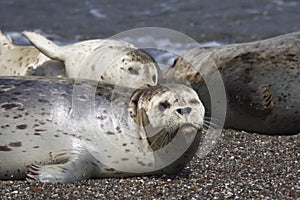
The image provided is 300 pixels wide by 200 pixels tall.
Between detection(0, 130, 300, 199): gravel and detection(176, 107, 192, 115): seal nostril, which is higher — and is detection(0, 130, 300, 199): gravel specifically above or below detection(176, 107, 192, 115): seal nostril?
below

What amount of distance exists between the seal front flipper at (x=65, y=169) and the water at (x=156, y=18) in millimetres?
4793

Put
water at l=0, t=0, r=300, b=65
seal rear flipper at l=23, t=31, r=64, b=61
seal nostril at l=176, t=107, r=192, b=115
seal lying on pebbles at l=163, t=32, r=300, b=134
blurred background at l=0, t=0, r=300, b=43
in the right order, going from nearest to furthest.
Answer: seal nostril at l=176, t=107, r=192, b=115, seal lying on pebbles at l=163, t=32, r=300, b=134, seal rear flipper at l=23, t=31, r=64, b=61, water at l=0, t=0, r=300, b=65, blurred background at l=0, t=0, r=300, b=43

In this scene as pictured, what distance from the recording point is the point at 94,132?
429 cm

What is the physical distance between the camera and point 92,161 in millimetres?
4242

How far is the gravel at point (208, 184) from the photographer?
392cm

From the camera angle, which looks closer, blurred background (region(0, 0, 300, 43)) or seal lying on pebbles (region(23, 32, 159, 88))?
seal lying on pebbles (region(23, 32, 159, 88))

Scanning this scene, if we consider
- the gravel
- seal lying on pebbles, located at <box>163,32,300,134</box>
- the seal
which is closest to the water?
seal lying on pebbles, located at <box>163,32,300,134</box>

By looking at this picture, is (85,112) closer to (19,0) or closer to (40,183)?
(40,183)

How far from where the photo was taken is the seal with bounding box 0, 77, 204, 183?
418cm

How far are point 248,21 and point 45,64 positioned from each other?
554 centimetres

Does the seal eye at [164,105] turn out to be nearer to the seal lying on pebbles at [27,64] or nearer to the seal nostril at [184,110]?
the seal nostril at [184,110]

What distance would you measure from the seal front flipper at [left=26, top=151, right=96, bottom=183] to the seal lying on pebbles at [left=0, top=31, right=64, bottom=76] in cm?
215

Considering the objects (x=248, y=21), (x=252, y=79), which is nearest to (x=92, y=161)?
(x=252, y=79)

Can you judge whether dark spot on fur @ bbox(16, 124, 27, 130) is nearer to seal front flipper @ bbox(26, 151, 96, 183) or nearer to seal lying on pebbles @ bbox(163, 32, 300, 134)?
seal front flipper @ bbox(26, 151, 96, 183)
